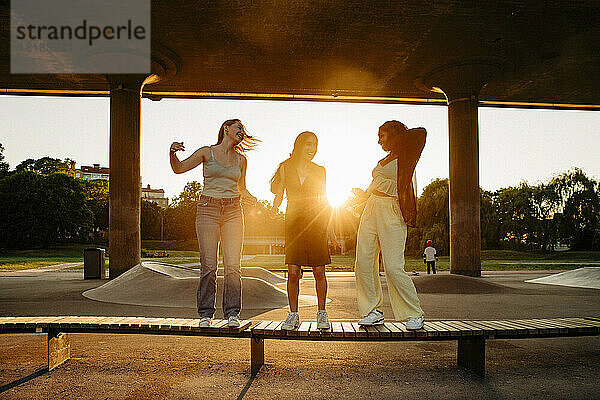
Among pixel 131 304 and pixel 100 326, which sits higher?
pixel 100 326

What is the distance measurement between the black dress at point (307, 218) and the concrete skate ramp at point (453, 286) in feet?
35.7

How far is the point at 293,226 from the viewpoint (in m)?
5.36

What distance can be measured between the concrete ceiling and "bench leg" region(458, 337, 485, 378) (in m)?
11.9

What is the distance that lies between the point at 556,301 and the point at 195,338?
953 centimetres

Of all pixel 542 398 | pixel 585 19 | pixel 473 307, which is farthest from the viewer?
pixel 585 19

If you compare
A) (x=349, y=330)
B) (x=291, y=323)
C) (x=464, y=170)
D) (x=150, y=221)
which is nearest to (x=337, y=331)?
(x=349, y=330)

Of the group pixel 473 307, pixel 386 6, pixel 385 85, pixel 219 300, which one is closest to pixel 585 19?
pixel 386 6

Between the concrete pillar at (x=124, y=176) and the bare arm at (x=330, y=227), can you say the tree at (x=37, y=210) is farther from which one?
the bare arm at (x=330, y=227)

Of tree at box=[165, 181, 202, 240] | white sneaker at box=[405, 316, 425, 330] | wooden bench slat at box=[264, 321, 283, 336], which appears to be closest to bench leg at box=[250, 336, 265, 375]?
wooden bench slat at box=[264, 321, 283, 336]

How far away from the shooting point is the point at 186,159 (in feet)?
18.5

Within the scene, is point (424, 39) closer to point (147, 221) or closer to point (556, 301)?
point (556, 301)

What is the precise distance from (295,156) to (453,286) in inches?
480

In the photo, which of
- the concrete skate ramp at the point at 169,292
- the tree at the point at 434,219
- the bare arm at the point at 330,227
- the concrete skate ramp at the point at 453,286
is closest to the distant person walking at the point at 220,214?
the bare arm at the point at 330,227

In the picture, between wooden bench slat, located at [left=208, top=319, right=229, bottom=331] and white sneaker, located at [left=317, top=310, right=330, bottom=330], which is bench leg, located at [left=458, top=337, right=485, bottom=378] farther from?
wooden bench slat, located at [left=208, top=319, right=229, bottom=331]
